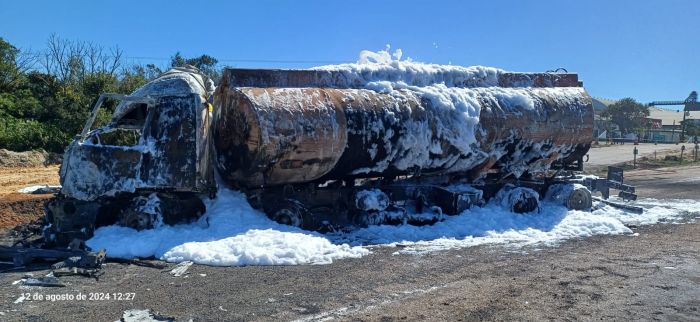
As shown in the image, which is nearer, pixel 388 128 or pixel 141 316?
pixel 141 316

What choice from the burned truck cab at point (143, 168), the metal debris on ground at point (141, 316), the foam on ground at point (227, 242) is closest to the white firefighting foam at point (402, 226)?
the foam on ground at point (227, 242)

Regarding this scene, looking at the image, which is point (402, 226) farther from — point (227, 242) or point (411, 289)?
point (411, 289)

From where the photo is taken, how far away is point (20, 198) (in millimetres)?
11773

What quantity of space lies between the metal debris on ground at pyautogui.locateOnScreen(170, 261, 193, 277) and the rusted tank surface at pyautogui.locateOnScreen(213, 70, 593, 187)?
2206 mm

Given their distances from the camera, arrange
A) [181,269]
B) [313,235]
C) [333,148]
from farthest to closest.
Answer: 1. [333,148]
2. [313,235]
3. [181,269]

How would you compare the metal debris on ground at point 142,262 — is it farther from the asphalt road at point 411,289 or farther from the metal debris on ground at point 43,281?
the metal debris on ground at point 43,281

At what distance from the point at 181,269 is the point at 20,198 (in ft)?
21.4

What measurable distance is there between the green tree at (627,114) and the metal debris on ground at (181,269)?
76.8 m

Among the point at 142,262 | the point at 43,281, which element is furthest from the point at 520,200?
the point at 43,281

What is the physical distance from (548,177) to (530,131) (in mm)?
1623

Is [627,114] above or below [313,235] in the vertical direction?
above

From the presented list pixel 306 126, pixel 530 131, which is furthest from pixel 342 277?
pixel 530 131

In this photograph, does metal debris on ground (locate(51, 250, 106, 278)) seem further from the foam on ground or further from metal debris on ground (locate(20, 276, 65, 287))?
the foam on ground

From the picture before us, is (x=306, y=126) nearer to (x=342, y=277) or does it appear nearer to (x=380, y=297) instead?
(x=342, y=277)
